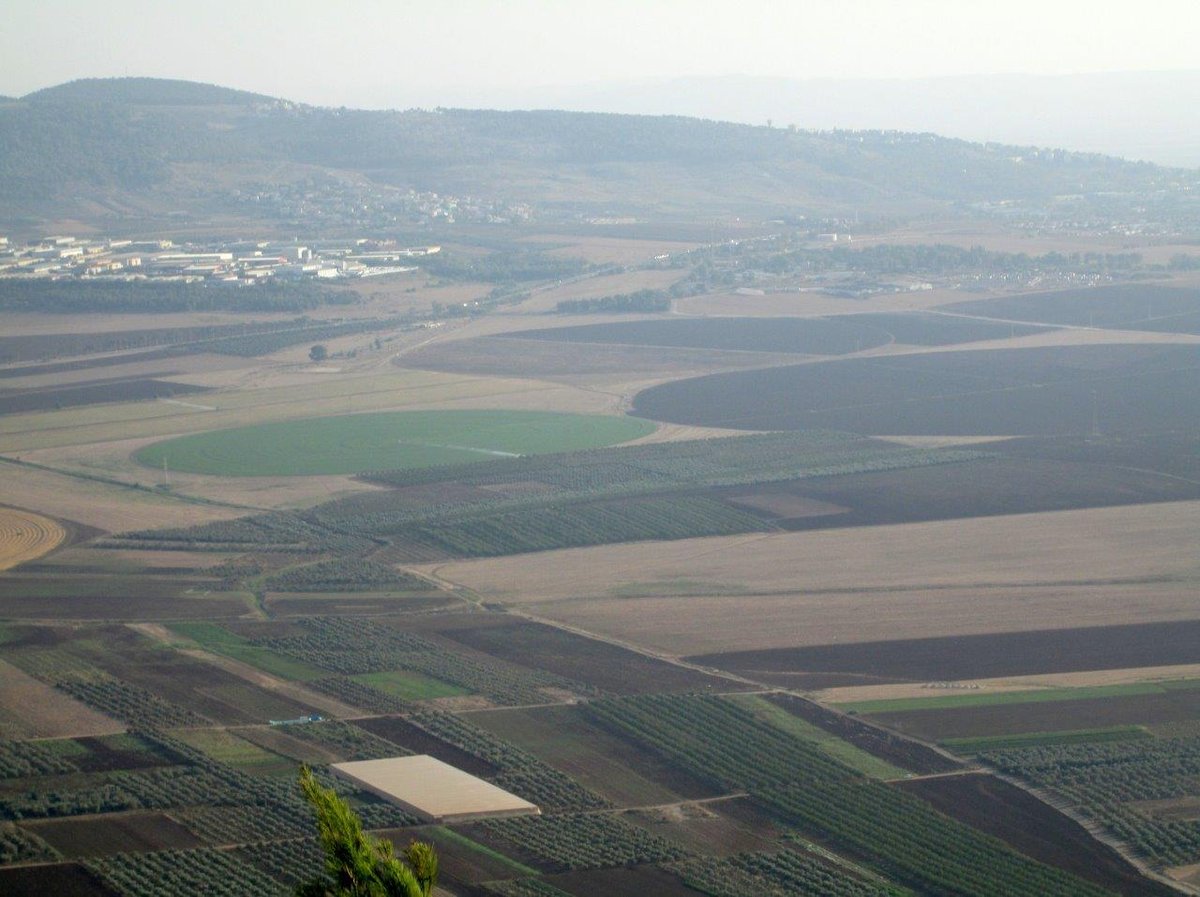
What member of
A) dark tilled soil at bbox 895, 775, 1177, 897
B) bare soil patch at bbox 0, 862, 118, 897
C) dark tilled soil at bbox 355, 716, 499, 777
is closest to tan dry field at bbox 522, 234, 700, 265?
dark tilled soil at bbox 355, 716, 499, 777

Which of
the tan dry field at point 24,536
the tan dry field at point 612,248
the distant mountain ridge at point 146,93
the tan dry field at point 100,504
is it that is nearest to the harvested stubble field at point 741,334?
the tan dry field at point 612,248

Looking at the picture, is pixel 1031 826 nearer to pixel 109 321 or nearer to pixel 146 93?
pixel 109 321

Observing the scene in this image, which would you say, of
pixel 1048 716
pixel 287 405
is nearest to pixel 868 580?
pixel 1048 716

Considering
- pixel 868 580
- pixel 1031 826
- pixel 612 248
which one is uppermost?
pixel 612 248

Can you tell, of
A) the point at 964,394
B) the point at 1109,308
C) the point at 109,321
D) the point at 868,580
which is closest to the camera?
the point at 868,580

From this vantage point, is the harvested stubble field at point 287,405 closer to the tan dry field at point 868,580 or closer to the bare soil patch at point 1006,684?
the tan dry field at point 868,580

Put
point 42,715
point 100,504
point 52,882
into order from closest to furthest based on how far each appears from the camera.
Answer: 1. point 52,882
2. point 42,715
3. point 100,504
